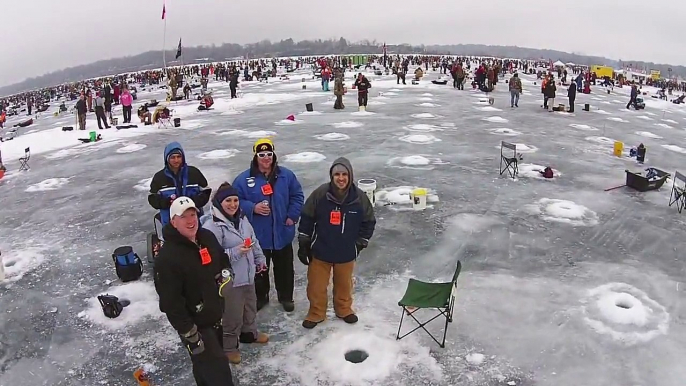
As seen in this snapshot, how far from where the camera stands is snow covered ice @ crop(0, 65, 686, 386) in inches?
168

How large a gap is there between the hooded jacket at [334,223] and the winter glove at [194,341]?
1.52 meters

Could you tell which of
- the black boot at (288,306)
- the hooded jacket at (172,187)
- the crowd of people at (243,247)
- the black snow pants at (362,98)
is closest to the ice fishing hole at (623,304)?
the crowd of people at (243,247)

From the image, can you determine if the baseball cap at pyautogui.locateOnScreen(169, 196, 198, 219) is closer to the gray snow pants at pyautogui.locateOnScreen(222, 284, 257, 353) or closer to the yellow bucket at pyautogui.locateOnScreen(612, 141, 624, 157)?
the gray snow pants at pyautogui.locateOnScreen(222, 284, 257, 353)

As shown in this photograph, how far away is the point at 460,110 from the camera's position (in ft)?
63.0

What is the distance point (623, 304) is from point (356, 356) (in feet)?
9.99

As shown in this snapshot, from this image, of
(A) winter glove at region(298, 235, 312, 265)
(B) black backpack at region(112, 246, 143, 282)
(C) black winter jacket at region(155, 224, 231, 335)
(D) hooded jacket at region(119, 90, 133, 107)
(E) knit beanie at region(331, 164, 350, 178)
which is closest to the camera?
(C) black winter jacket at region(155, 224, 231, 335)

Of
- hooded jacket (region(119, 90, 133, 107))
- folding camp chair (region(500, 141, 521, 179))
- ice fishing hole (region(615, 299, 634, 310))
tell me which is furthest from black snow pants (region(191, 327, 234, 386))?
hooded jacket (region(119, 90, 133, 107))

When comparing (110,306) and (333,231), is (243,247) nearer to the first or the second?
(333,231)

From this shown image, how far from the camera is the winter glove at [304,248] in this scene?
4547mm

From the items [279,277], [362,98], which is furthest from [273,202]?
[362,98]

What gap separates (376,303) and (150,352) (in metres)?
2.32

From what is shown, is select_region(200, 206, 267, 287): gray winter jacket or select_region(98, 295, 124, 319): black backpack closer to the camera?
select_region(200, 206, 267, 287): gray winter jacket

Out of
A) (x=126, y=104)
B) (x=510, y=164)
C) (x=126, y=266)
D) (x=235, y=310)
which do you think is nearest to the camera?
(x=235, y=310)

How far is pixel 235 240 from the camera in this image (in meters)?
3.92
